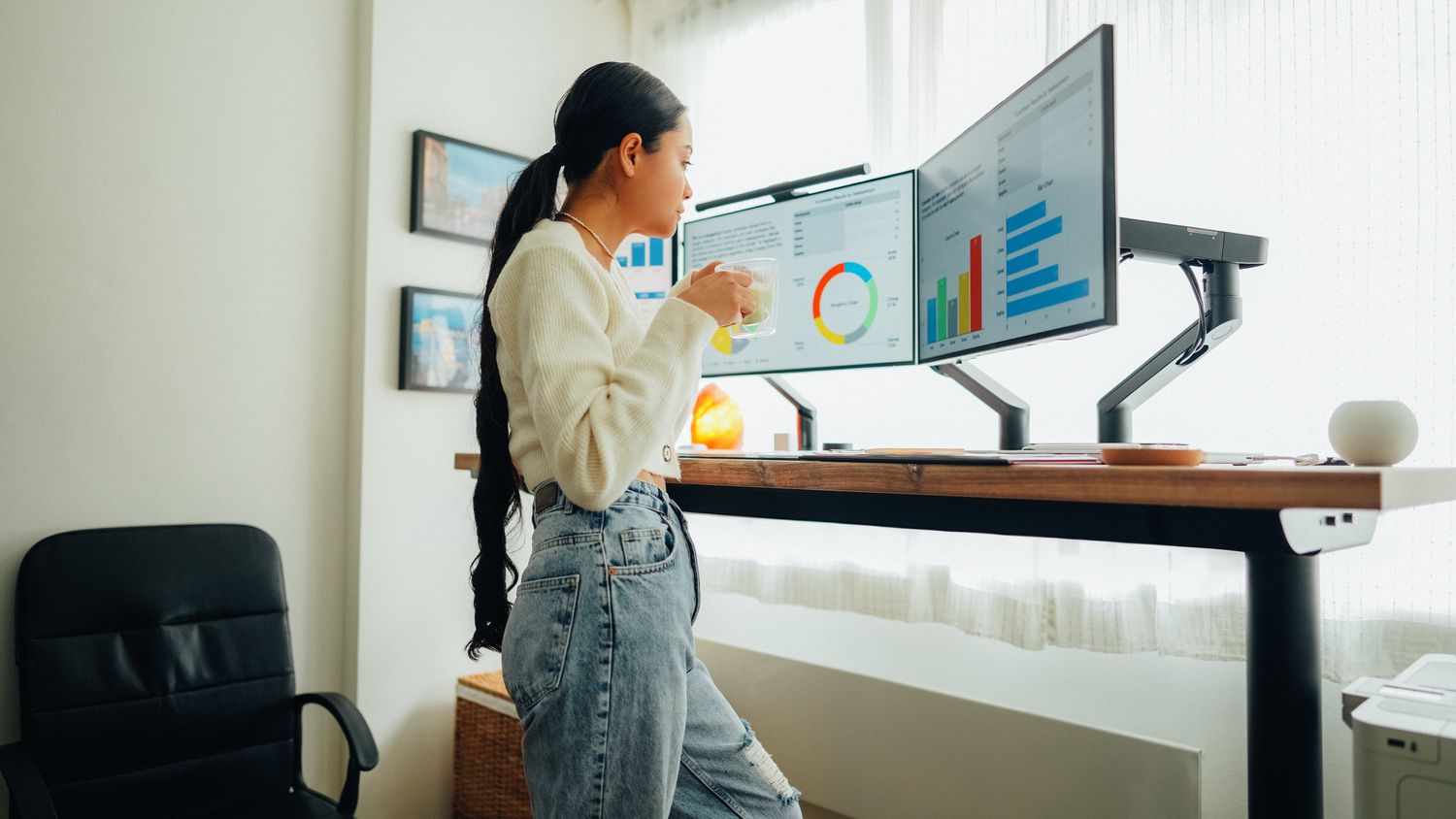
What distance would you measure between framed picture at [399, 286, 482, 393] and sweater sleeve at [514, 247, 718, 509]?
4.29 ft

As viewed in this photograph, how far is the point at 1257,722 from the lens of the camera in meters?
1.00

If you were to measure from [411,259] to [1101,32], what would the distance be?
1.73 metres

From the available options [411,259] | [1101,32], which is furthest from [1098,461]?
[411,259]

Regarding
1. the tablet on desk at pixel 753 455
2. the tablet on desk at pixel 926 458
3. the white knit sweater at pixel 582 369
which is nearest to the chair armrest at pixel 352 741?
the tablet on desk at pixel 753 455

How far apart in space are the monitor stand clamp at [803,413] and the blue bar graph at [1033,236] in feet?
2.48

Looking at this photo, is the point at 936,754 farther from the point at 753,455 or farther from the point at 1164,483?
the point at 1164,483

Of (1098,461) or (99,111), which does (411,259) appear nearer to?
(99,111)

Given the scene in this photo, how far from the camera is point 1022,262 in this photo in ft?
4.10

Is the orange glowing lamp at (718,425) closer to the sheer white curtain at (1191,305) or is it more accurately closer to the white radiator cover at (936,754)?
the sheer white curtain at (1191,305)

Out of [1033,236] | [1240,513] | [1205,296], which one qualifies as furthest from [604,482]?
[1205,296]

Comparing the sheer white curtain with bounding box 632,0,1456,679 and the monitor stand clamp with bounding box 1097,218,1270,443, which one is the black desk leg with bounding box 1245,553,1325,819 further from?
the sheer white curtain with bounding box 632,0,1456,679

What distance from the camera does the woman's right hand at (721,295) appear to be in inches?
39.6

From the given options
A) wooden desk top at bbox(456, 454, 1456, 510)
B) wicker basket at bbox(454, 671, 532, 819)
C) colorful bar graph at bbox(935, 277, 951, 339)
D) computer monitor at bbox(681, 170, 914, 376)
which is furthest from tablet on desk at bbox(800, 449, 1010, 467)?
wicker basket at bbox(454, 671, 532, 819)

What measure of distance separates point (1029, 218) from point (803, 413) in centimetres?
85
